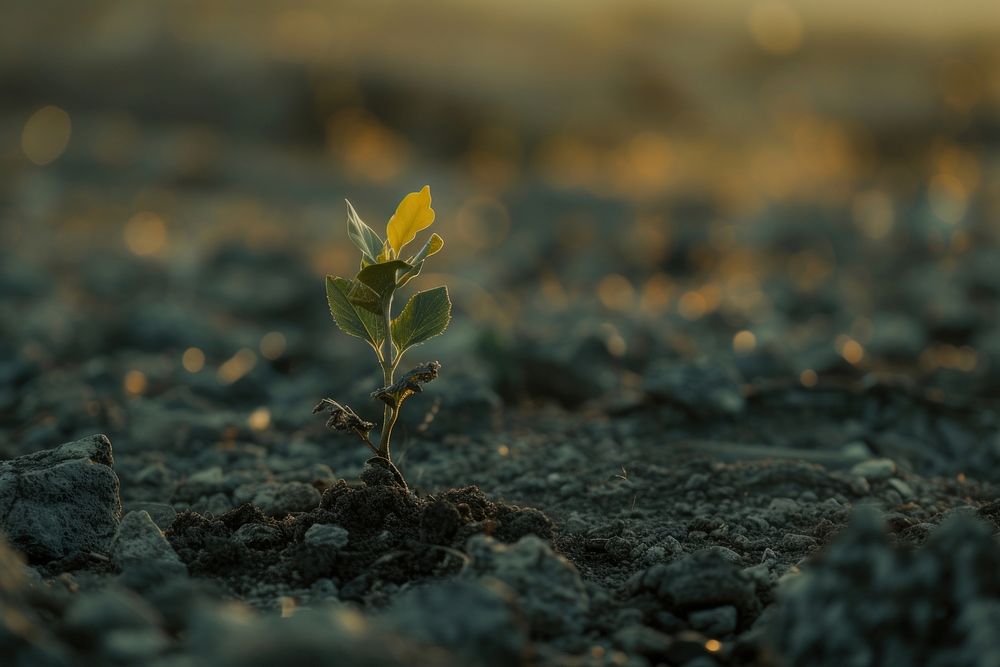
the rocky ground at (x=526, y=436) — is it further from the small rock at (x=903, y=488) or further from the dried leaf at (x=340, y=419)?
the dried leaf at (x=340, y=419)

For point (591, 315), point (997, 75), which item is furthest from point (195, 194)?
point (997, 75)

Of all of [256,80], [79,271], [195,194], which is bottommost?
[79,271]

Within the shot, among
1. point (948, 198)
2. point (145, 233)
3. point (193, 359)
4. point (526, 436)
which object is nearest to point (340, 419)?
point (526, 436)

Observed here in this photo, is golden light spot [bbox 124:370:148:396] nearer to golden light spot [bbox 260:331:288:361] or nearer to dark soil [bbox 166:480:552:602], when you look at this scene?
golden light spot [bbox 260:331:288:361]

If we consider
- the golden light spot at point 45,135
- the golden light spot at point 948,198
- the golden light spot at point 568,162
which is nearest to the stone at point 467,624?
the golden light spot at point 948,198

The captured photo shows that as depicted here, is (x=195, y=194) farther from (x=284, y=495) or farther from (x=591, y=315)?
(x=284, y=495)

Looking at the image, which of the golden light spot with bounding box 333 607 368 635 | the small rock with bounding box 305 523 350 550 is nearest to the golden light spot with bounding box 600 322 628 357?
the small rock with bounding box 305 523 350 550
